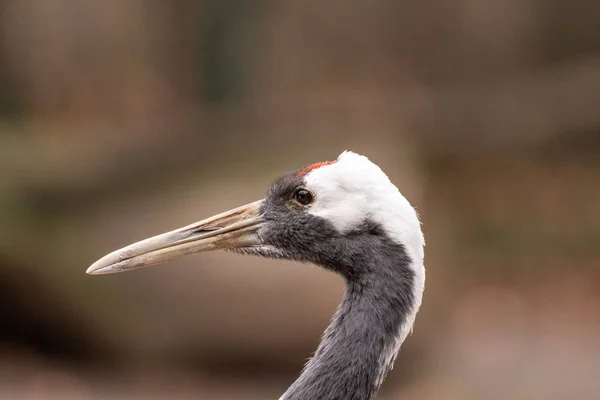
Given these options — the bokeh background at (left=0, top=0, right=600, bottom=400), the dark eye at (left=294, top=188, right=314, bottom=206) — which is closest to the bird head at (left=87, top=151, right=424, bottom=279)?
the dark eye at (left=294, top=188, right=314, bottom=206)

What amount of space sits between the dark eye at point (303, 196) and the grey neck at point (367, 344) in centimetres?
36

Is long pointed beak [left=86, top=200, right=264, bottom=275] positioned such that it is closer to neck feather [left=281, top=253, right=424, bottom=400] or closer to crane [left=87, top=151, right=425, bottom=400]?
crane [left=87, top=151, right=425, bottom=400]

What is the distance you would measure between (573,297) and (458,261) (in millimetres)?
967

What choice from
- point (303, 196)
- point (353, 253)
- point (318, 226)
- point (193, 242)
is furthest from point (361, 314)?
point (193, 242)

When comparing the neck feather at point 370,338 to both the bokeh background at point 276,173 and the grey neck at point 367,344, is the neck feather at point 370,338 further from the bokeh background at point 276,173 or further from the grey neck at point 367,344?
the bokeh background at point 276,173

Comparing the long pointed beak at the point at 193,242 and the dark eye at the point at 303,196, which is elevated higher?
the dark eye at the point at 303,196

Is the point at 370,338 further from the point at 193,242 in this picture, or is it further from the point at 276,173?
the point at 276,173

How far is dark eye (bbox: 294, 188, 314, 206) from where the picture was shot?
3.49 meters

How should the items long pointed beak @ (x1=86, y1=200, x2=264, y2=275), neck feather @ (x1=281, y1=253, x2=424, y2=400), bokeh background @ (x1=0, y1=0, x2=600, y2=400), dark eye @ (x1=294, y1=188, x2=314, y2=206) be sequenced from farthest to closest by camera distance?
bokeh background @ (x1=0, y1=0, x2=600, y2=400) → long pointed beak @ (x1=86, y1=200, x2=264, y2=275) → dark eye @ (x1=294, y1=188, x2=314, y2=206) → neck feather @ (x1=281, y1=253, x2=424, y2=400)

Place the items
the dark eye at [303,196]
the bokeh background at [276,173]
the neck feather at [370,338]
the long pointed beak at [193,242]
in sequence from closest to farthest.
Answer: the neck feather at [370,338]
the dark eye at [303,196]
the long pointed beak at [193,242]
the bokeh background at [276,173]

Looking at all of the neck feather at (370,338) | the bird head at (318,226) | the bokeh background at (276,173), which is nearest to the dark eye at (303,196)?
the bird head at (318,226)

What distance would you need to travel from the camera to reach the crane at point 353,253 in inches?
130

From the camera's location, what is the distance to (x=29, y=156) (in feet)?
25.9

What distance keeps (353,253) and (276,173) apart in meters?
3.73
